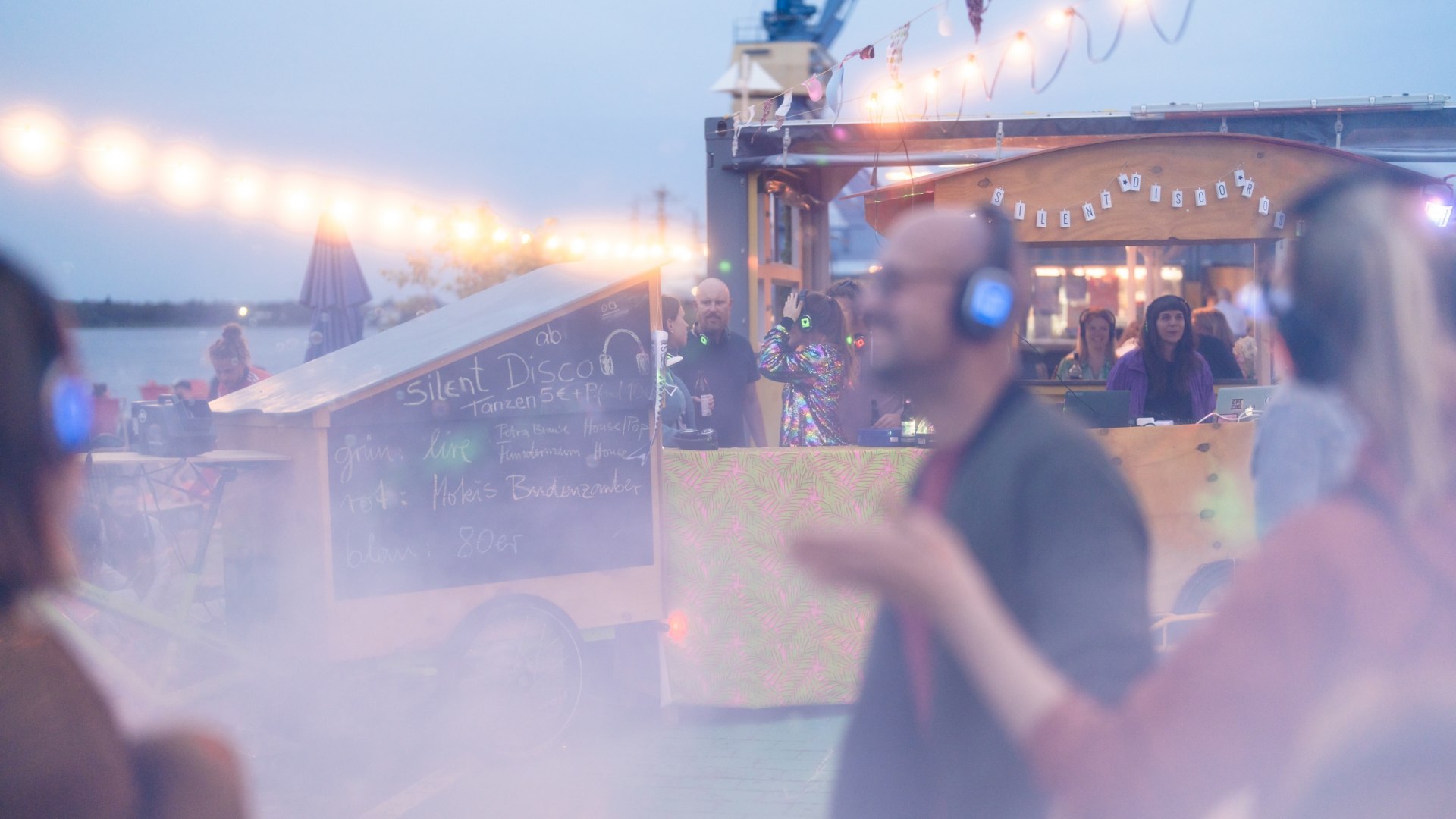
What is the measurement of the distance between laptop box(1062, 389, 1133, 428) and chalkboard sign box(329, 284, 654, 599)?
2195mm

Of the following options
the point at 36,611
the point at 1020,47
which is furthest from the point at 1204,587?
the point at 36,611

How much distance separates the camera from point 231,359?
928cm

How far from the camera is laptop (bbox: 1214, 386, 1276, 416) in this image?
19.7ft

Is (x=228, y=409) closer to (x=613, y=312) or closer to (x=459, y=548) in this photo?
(x=459, y=548)

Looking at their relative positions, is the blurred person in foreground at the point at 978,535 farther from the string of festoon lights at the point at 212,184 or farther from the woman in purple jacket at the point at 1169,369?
the woman in purple jacket at the point at 1169,369

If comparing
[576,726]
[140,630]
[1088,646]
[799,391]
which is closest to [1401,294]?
[1088,646]

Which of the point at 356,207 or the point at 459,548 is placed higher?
the point at 356,207

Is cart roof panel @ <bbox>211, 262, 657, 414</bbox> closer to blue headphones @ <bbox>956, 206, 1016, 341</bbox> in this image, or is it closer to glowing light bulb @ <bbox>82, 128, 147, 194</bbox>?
blue headphones @ <bbox>956, 206, 1016, 341</bbox>

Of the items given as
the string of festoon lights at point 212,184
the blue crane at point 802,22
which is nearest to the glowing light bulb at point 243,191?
the string of festoon lights at point 212,184

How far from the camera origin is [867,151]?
36.3 feet

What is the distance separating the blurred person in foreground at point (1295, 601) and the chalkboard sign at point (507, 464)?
3.77 m

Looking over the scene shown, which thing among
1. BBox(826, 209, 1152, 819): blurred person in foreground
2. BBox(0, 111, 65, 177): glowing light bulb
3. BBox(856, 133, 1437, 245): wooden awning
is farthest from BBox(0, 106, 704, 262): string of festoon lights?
BBox(826, 209, 1152, 819): blurred person in foreground

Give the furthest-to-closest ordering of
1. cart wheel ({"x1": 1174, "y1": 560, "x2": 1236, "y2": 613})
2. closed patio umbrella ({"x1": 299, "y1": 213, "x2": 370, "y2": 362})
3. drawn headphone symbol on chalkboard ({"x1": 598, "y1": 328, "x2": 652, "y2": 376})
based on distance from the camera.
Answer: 1. closed patio umbrella ({"x1": 299, "y1": 213, "x2": 370, "y2": 362})
2. cart wheel ({"x1": 1174, "y1": 560, "x2": 1236, "y2": 613})
3. drawn headphone symbol on chalkboard ({"x1": 598, "y1": 328, "x2": 652, "y2": 376})

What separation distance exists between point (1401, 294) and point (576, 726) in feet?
15.3
